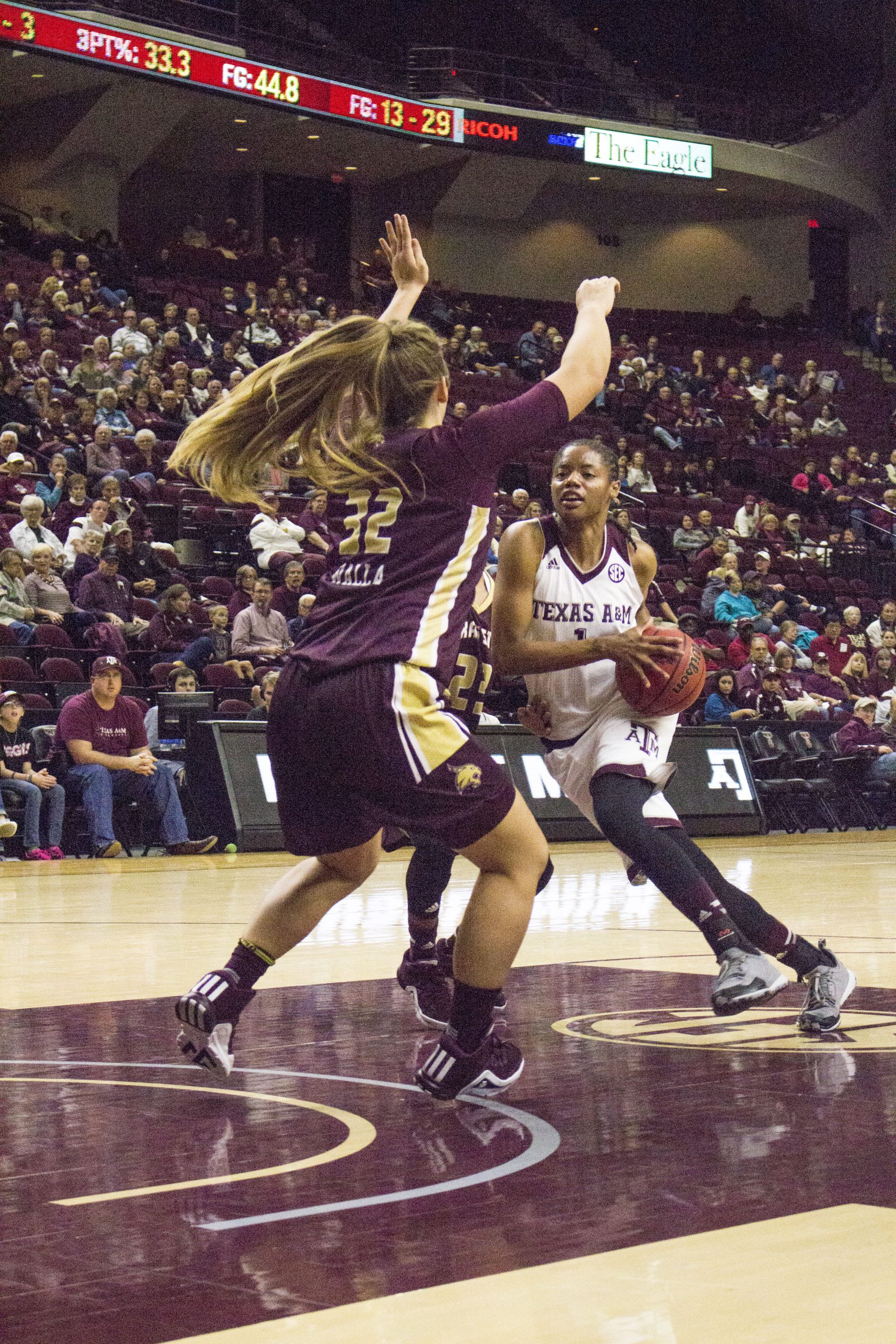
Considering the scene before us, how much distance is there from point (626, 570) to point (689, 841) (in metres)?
0.83

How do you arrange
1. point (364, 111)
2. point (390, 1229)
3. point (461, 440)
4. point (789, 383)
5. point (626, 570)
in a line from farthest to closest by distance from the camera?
point (789, 383) → point (364, 111) → point (626, 570) → point (461, 440) → point (390, 1229)

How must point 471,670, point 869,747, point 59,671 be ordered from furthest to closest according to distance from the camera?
point 869,747
point 59,671
point 471,670

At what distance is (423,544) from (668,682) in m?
1.23

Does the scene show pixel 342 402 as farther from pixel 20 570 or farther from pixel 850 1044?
pixel 20 570

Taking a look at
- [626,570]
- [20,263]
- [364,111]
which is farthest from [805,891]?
[364,111]

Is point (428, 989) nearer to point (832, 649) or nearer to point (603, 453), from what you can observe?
point (603, 453)

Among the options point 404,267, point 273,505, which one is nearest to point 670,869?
point 404,267

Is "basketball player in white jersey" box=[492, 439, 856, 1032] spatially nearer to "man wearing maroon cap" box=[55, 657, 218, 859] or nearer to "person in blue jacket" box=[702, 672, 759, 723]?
"man wearing maroon cap" box=[55, 657, 218, 859]

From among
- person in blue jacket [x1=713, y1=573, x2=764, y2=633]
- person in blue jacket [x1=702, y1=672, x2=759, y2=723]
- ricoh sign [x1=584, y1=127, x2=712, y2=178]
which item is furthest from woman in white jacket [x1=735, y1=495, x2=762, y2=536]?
ricoh sign [x1=584, y1=127, x2=712, y2=178]

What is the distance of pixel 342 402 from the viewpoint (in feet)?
12.0

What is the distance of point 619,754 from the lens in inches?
183

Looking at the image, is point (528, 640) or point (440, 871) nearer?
point (528, 640)

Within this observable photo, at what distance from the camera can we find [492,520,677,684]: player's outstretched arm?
4461 mm

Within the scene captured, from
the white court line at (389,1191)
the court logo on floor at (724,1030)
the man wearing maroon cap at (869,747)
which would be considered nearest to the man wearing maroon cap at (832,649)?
the man wearing maroon cap at (869,747)
